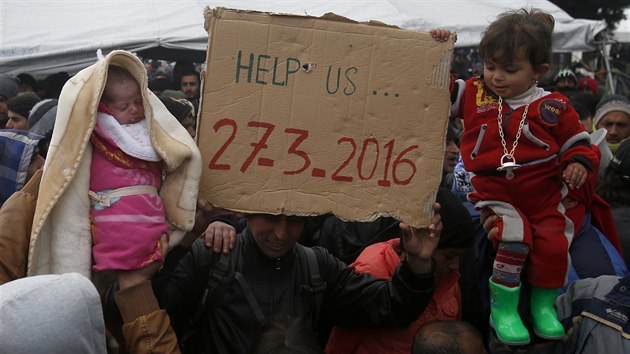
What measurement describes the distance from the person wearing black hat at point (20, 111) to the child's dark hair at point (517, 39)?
4.27m

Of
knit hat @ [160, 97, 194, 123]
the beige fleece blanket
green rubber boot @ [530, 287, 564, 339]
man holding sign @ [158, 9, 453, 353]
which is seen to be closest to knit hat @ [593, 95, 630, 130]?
knit hat @ [160, 97, 194, 123]

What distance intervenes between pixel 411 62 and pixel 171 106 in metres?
2.10

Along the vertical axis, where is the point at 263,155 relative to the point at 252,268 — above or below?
above

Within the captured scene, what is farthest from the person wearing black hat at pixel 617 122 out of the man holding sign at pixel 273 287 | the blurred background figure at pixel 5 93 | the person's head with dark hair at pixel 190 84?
the blurred background figure at pixel 5 93

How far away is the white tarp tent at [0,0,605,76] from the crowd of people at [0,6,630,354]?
5286 mm

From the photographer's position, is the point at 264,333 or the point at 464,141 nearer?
the point at 264,333

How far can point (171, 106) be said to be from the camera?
166 inches

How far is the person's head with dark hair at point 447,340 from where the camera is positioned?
8.07 ft

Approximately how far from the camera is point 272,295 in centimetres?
266

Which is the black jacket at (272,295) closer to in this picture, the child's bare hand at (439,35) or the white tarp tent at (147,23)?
the child's bare hand at (439,35)

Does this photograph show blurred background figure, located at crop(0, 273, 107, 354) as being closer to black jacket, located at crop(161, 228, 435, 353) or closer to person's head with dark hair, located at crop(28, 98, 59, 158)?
black jacket, located at crop(161, 228, 435, 353)

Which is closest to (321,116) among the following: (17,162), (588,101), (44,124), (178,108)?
(17,162)

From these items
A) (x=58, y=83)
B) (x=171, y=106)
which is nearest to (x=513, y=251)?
(x=171, y=106)

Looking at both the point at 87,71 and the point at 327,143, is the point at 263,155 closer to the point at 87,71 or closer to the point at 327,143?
the point at 327,143
